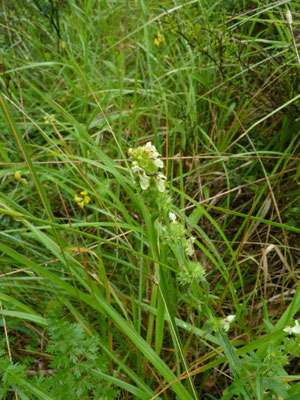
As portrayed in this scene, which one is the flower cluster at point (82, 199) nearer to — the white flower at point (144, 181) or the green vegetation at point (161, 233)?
the green vegetation at point (161, 233)

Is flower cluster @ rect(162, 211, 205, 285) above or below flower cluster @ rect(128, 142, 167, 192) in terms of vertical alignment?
below

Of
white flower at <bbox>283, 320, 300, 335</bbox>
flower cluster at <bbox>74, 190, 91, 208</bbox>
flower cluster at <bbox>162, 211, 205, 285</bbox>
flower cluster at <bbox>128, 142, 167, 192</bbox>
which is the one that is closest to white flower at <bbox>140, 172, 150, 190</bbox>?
flower cluster at <bbox>128, 142, 167, 192</bbox>

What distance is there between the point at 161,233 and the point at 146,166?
0.75ft

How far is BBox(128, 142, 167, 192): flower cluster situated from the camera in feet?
3.60

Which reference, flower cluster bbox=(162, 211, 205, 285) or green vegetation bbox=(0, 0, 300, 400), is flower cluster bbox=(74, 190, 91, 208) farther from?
flower cluster bbox=(162, 211, 205, 285)

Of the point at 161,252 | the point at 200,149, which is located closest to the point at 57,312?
the point at 161,252

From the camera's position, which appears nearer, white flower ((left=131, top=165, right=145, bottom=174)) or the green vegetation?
white flower ((left=131, top=165, right=145, bottom=174))

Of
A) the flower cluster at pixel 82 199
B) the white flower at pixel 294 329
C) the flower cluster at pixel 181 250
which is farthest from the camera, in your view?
the flower cluster at pixel 82 199

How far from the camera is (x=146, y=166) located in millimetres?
1112

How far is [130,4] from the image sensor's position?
3287mm

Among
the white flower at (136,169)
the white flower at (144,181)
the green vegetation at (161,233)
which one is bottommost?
the green vegetation at (161,233)

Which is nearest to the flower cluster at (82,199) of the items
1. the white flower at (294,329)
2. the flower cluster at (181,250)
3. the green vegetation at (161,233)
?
the green vegetation at (161,233)

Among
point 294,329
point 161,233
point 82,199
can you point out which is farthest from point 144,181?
point 82,199

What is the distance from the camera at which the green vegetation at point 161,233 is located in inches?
47.4
